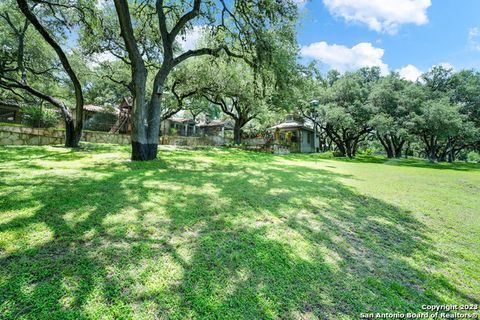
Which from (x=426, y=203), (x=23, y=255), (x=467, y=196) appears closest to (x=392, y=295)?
(x=23, y=255)

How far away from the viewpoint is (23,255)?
1.84m

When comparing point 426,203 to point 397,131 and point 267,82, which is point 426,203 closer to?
point 267,82

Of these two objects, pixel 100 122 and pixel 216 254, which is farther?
pixel 100 122

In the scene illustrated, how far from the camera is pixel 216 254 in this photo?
210cm

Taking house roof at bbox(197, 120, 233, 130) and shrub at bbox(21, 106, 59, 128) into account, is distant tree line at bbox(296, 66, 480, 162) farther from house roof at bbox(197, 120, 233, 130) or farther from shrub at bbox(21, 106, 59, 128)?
shrub at bbox(21, 106, 59, 128)

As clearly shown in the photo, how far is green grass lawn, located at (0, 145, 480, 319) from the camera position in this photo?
4.98ft

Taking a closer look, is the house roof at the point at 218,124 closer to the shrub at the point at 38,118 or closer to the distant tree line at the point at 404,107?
the distant tree line at the point at 404,107

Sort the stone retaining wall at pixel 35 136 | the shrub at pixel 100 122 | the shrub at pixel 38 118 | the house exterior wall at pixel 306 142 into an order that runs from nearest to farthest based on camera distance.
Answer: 1. the stone retaining wall at pixel 35 136
2. the shrub at pixel 38 118
3. the shrub at pixel 100 122
4. the house exterior wall at pixel 306 142

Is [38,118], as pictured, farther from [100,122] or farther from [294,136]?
[294,136]

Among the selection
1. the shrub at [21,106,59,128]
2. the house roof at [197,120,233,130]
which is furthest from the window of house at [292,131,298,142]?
the shrub at [21,106,59,128]

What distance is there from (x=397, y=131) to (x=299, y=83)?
1528 centimetres

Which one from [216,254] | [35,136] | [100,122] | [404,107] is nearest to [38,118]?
[35,136]

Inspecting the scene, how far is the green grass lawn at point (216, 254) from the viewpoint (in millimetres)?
1517

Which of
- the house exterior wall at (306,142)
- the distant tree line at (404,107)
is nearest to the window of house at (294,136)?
the house exterior wall at (306,142)
